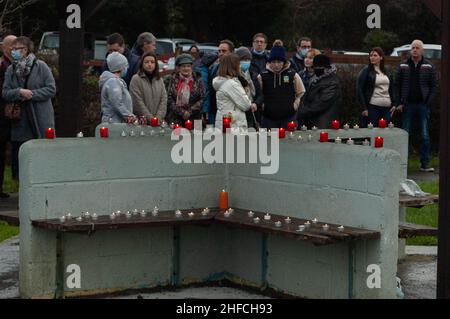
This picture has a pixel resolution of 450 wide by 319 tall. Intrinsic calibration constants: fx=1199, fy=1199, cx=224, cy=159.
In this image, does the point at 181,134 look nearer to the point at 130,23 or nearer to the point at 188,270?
the point at 188,270

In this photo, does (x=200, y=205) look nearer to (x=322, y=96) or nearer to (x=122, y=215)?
(x=122, y=215)

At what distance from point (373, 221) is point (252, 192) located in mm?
1462

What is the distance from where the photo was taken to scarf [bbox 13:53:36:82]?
1412 cm

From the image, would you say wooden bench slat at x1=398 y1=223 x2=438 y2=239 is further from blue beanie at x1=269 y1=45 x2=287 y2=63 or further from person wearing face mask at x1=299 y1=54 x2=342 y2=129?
blue beanie at x1=269 y1=45 x2=287 y2=63

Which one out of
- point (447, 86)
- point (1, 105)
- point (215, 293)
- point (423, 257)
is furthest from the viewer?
point (1, 105)

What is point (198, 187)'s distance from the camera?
9.85 meters

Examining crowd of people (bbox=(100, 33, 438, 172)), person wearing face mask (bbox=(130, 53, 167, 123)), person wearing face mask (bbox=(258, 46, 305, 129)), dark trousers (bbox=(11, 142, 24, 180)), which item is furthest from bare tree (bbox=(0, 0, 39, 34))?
person wearing face mask (bbox=(130, 53, 167, 123))

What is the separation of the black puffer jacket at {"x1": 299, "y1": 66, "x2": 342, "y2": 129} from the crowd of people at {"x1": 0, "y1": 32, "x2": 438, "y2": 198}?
0.01 metres

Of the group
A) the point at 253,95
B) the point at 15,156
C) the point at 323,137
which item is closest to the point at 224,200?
the point at 323,137

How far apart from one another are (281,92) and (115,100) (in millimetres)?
2412

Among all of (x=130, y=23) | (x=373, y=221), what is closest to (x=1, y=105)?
(x=373, y=221)

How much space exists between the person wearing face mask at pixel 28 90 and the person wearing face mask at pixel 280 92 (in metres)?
2.56

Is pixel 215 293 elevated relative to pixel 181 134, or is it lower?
lower

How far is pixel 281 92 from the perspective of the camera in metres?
13.7
